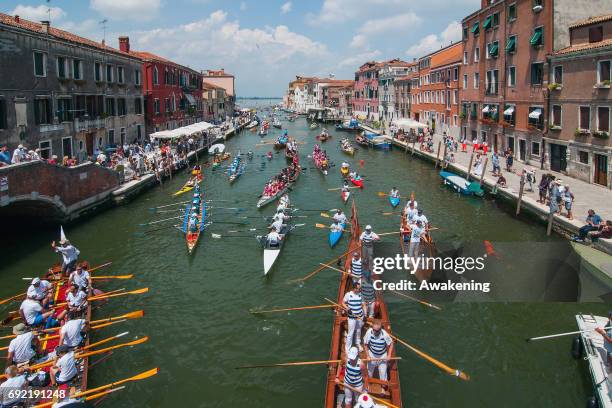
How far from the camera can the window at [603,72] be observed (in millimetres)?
26109

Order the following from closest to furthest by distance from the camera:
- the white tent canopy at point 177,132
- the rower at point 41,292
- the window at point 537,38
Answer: the rower at point 41,292, the window at point 537,38, the white tent canopy at point 177,132

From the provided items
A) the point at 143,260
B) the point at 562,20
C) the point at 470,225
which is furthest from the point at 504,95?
the point at 143,260

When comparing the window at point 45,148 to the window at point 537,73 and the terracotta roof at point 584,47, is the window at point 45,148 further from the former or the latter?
the window at point 537,73

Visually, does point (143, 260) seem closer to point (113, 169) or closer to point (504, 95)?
point (113, 169)

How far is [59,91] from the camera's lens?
99.7 ft

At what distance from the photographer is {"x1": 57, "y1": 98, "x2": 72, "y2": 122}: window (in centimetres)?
3047

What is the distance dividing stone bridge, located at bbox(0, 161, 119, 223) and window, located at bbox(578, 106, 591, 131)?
2843 cm

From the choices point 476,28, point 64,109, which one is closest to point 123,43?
point 64,109

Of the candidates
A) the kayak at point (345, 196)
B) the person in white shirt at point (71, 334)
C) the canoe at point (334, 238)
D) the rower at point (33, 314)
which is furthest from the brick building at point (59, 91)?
the canoe at point (334, 238)

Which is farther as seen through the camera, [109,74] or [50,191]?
[109,74]

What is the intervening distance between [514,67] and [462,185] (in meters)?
12.2

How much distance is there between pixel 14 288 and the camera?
57.0 ft

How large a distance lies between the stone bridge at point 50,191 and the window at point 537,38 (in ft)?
97.2

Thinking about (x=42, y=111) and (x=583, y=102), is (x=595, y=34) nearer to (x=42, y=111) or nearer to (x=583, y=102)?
(x=583, y=102)
